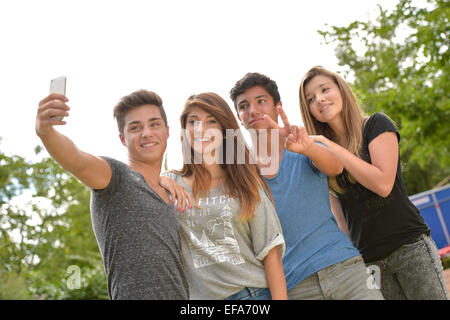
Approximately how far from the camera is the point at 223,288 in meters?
2.09

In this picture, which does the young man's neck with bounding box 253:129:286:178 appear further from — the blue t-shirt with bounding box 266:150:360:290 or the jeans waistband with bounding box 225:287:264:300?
the jeans waistband with bounding box 225:287:264:300

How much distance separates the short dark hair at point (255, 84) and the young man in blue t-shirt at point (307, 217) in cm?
16

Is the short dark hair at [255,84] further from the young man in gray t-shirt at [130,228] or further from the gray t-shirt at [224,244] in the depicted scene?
the young man in gray t-shirt at [130,228]

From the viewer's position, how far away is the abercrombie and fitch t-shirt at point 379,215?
8.06 feet

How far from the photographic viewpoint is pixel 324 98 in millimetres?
2656

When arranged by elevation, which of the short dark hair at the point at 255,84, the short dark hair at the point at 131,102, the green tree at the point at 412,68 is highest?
the green tree at the point at 412,68

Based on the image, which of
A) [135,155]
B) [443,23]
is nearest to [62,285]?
[135,155]

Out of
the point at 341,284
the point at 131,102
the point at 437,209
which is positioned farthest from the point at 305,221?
the point at 437,209

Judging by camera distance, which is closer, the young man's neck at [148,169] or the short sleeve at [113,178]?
the short sleeve at [113,178]

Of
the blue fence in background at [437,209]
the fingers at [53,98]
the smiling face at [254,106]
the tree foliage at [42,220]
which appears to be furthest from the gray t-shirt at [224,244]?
the tree foliage at [42,220]

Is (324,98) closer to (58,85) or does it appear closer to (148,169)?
(148,169)

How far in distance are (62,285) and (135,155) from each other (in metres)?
8.37

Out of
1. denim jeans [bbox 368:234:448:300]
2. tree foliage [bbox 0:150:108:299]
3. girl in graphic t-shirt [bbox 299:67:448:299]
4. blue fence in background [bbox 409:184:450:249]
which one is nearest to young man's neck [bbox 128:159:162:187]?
girl in graphic t-shirt [bbox 299:67:448:299]
